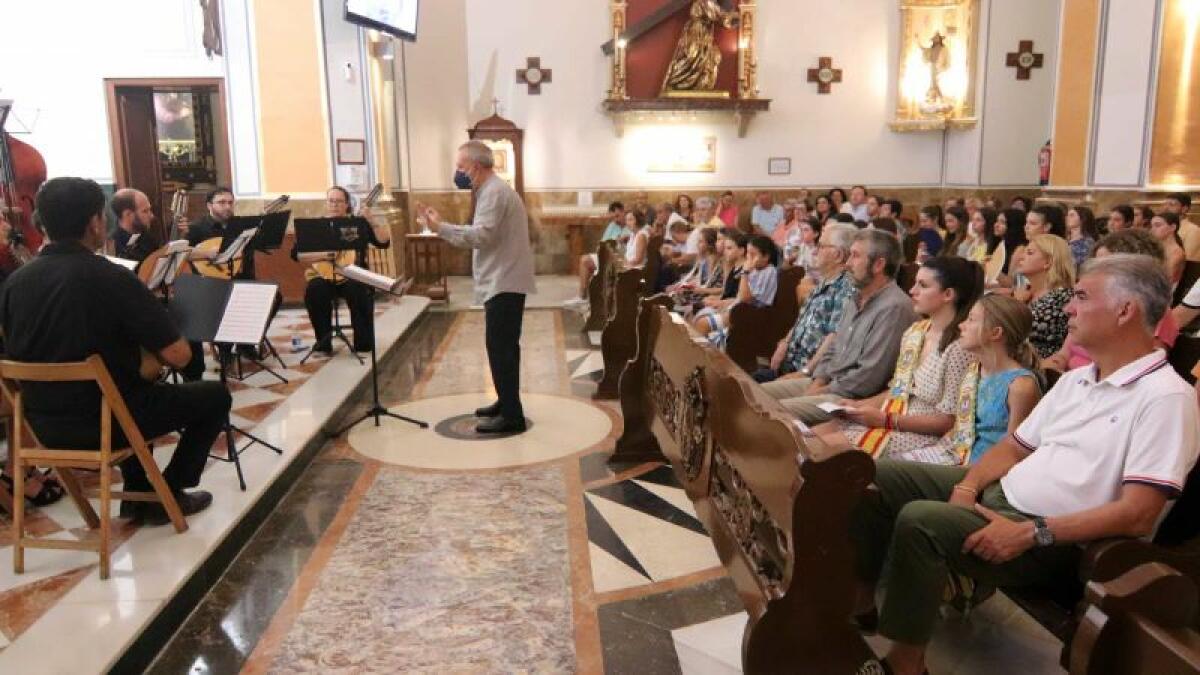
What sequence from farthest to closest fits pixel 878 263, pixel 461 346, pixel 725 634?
pixel 461 346
pixel 878 263
pixel 725 634

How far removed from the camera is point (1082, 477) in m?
2.06

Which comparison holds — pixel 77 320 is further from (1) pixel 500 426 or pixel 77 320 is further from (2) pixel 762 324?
(2) pixel 762 324

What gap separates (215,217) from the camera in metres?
6.38

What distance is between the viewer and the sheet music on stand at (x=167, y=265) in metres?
4.27

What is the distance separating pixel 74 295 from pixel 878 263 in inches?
118

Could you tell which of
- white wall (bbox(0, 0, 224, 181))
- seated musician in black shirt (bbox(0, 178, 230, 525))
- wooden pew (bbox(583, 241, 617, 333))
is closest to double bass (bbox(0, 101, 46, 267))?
white wall (bbox(0, 0, 224, 181))

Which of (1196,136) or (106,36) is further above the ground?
(106,36)

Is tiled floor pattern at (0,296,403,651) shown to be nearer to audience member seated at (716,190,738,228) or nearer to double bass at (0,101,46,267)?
double bass at (0,101,46,267)

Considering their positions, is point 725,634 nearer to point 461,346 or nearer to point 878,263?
point 878,263

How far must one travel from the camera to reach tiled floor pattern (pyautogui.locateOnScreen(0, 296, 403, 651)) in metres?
2.73

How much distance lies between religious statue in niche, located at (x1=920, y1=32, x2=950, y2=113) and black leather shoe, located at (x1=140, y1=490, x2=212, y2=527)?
11.8 m

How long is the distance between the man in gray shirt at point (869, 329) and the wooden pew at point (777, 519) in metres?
0.79

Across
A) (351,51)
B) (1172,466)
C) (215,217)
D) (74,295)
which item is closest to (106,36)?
(351,51)

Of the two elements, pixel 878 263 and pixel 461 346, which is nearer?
pixel 878 263
